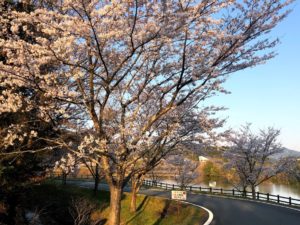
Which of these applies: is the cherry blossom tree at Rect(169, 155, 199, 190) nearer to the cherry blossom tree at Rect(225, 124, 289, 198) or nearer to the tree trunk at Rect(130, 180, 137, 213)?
the cherry blossom tree at Rect(225, 124, 289, 198)

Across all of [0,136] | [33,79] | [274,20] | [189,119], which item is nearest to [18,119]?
[0,136]

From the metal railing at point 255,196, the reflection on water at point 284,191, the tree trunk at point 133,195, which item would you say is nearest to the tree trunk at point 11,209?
the tree trunk at point 133,195

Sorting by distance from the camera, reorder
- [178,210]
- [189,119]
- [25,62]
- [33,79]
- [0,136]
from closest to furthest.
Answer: [25,62]
[33,79]
[0,136]
[189,119]
[178,210]

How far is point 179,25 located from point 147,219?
1687 centimetres

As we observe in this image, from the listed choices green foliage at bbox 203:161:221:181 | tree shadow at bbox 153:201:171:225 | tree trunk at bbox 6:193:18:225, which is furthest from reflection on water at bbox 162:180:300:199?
tree trunk at bbox 6:193:18:225

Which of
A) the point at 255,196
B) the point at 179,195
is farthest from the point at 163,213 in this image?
the point at 255,196

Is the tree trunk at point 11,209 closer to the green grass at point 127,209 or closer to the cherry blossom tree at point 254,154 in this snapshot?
the green grass at point 127,209

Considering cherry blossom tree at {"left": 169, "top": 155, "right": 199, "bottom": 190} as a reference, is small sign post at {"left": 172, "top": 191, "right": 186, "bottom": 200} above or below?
below

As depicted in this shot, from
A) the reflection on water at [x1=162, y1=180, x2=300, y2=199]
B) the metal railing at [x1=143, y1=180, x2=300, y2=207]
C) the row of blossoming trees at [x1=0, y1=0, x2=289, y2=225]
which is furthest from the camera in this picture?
the reflection on water at [x1=162, y1=180, x2=300, y2=199]

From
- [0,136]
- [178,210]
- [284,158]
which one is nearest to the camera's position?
[0,136]

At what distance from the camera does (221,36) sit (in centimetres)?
942

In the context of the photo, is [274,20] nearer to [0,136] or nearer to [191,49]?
[191,49]

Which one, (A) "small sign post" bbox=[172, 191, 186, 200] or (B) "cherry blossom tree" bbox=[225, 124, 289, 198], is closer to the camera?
(A) "small sign post" bbox=[172, 191, 186, 200]

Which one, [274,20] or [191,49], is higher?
[274,20]
